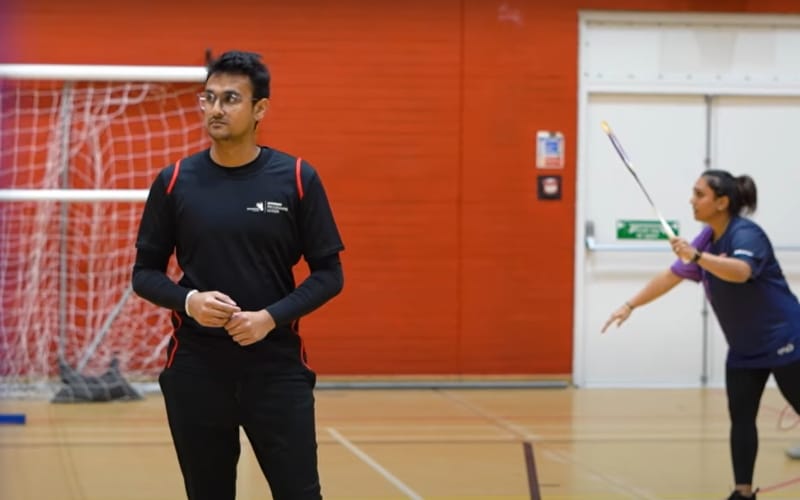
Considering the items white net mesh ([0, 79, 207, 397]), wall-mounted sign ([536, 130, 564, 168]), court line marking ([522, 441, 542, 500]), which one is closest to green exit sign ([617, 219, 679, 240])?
wall-mounted sign ([536, 130, 564, 168])

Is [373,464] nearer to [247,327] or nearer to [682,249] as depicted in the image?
[682,249]

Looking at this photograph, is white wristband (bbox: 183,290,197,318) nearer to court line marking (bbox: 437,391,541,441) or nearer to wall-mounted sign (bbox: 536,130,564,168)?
court line marking (bbox: 437,391,541,441)

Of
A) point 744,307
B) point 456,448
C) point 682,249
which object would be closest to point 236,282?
point 682,249

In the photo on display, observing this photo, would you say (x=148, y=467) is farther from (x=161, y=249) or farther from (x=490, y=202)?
(x=490, y=202)

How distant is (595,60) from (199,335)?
8845 millimetres

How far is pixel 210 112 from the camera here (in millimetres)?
4090

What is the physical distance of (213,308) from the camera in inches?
151

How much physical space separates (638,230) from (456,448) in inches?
171

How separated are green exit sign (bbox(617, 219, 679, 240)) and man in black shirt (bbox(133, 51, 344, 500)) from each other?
8.50 meters

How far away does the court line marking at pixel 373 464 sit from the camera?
23.4 ft

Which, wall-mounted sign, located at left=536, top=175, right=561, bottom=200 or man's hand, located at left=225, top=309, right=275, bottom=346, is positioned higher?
wall-mounted sign, located at left=536, top=175, right=561, bottom=200

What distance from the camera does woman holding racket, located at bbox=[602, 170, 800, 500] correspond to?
659cm

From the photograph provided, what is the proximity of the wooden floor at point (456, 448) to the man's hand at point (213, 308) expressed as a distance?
102 inches

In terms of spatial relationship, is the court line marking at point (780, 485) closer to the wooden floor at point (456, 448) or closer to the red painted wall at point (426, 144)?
the wooden floor at point (456, 448)
